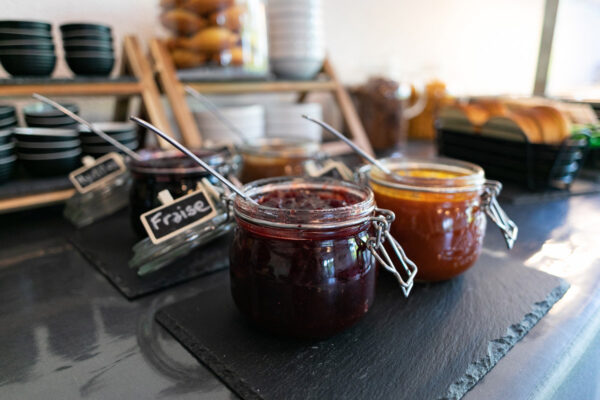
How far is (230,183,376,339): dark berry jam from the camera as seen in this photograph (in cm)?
52

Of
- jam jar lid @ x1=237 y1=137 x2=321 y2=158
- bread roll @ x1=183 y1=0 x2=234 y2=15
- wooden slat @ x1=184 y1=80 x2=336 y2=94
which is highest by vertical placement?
bread roll @ x1=183 y1=0 x2=234 y2=15

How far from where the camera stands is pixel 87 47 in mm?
1052

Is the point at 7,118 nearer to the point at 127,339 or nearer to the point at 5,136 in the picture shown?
the point at 5,136

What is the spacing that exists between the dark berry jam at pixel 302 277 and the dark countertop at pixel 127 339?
0.11m

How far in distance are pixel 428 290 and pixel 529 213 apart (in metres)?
0.60

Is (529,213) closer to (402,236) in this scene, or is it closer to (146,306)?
(402,236)

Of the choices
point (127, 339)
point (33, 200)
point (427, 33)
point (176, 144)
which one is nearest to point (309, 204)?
point (176, 144)

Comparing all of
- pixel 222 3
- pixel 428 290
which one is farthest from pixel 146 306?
pixel 222 3

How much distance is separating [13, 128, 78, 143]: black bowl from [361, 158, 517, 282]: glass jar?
776 mm

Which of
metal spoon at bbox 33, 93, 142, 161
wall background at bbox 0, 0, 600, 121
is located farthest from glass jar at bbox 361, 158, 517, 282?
wall background at bbox 0, 0, 600, 121

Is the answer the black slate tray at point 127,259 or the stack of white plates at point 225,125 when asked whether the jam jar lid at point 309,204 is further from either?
the stack of white plates at point 225,125

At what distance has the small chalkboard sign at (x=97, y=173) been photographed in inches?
37.7

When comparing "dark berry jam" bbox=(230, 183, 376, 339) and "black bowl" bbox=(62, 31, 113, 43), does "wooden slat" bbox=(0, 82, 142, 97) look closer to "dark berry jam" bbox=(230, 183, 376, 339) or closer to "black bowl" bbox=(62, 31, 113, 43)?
"black bowl" bbox=(62, 31, 113, 43)

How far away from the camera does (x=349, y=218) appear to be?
52 cm
